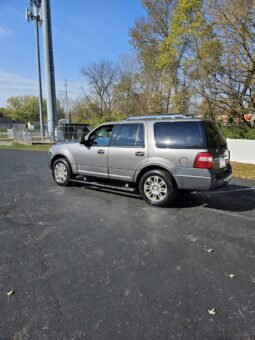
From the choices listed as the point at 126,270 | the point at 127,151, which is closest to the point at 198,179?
the point at 127,151

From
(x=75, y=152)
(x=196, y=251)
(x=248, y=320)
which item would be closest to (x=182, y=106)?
(x=75, y=152)

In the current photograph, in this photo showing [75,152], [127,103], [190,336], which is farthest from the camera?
[127,103]

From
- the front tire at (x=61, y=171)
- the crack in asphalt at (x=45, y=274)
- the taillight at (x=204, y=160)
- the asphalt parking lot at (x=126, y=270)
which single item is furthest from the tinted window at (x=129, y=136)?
the crack in asphalt at (x=45, y=274)

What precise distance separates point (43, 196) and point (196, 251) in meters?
3.97

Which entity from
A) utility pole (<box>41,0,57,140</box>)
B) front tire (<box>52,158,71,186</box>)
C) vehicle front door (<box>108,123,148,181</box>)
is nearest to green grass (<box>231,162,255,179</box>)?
vehicle front door (<box>108,123,148,181</box>)

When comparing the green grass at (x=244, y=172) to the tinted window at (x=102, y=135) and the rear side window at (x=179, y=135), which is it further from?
the tinted window at (x=102, y=135)

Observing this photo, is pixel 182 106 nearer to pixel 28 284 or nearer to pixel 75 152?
pixel 75 152

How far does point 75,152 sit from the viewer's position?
20.2 feet

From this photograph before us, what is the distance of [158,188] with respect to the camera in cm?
495

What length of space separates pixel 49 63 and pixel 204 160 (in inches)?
823

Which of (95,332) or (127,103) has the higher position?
(127,103)

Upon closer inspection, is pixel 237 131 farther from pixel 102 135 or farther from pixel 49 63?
pixel 49 63

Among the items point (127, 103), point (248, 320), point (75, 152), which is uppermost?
point (127, 103)

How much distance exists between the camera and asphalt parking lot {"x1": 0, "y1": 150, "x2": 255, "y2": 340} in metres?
1.98
